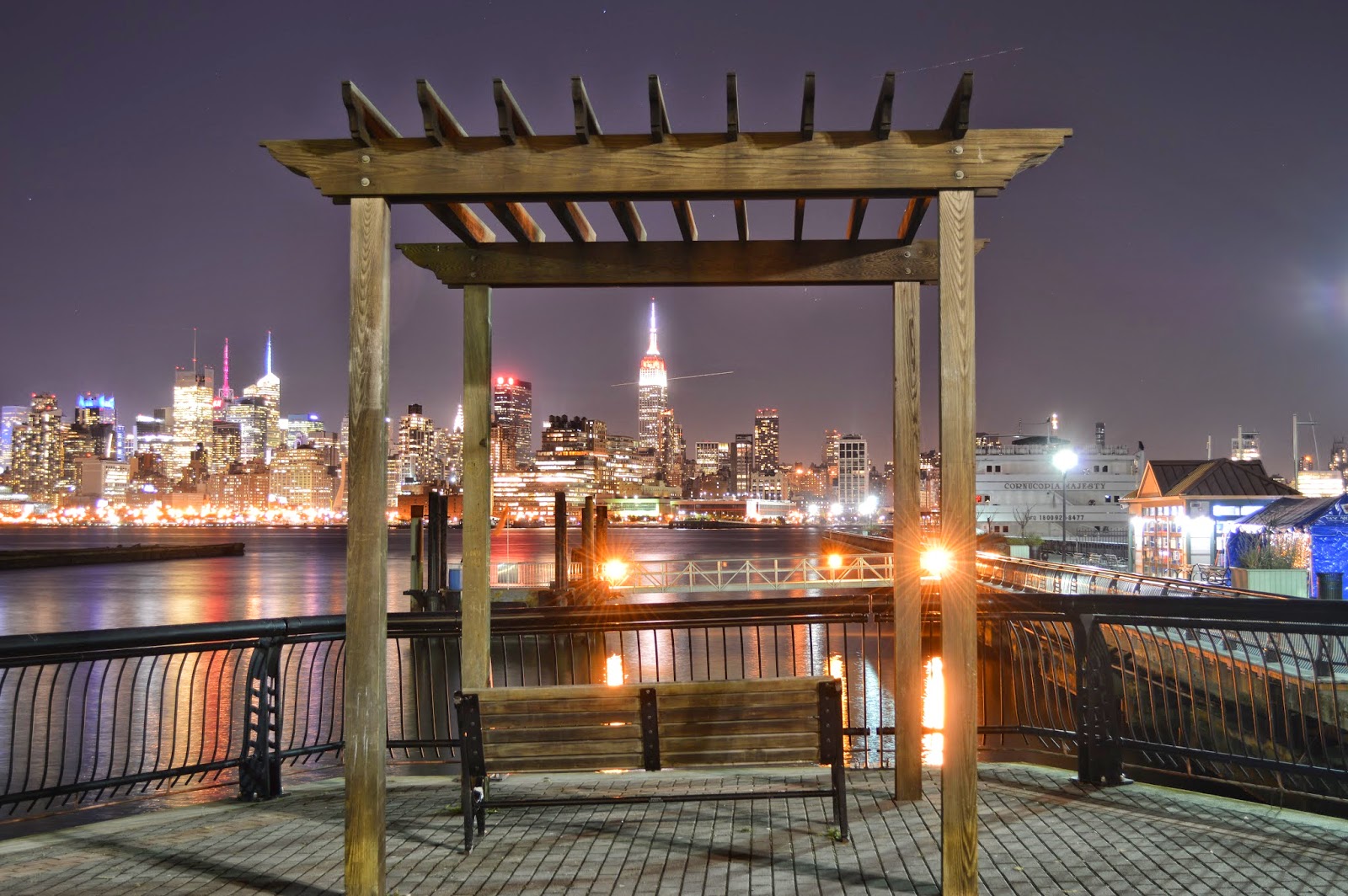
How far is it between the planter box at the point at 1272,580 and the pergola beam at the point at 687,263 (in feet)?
67.0

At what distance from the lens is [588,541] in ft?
135

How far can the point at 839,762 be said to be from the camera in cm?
570

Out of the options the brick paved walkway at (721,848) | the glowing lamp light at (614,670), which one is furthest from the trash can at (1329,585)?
the glowing lamp light at (614,670)

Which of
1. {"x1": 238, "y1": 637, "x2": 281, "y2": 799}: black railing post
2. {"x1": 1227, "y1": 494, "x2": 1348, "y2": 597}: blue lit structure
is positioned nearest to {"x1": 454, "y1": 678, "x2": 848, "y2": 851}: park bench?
{"x1": 238, "y1": 637, "x2": 281, "y2": 799}: black railing post

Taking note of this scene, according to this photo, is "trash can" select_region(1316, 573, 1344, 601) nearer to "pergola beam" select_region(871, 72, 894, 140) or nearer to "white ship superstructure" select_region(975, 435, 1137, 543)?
"pergola beam" select_region(871, 72, 894, 140)

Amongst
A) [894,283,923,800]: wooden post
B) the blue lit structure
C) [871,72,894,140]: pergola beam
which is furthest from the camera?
the blue lit structure

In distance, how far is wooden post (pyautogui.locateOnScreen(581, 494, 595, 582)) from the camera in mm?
40219

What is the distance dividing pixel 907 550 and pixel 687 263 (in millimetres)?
2580

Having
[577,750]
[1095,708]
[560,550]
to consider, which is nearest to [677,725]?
[577,750]

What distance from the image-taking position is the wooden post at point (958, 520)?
16.8 feet

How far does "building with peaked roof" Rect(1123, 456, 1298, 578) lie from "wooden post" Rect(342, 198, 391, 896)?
A: 34.0 m

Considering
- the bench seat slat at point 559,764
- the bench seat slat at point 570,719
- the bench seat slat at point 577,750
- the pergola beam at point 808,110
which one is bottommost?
the bench seat slat at point 559,764

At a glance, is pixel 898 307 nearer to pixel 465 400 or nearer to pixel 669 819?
pixel 465 400

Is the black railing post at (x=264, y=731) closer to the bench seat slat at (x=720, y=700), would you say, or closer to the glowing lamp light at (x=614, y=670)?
the bench seat slat at (x=720, y=700)
